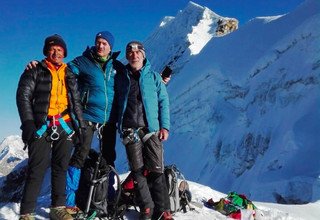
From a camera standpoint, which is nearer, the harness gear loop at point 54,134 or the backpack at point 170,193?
the harness gear loop at point 54,134

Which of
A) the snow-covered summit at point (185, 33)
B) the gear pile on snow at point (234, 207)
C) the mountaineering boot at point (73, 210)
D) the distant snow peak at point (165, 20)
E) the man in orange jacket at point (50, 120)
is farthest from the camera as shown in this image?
the distant snow peak at point (165, 20)

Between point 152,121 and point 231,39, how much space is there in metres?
32.5

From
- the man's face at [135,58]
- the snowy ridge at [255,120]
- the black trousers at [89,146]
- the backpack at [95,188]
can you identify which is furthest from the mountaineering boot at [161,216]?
the man's face at [135,58]

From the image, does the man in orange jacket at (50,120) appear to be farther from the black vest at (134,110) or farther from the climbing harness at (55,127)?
the black vest at (134,110)

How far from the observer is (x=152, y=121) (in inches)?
238

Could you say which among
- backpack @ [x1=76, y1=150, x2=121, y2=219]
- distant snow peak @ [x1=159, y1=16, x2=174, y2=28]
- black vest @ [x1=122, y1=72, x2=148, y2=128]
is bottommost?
backpack @ [x1=76, y1=150, x2=121, y2=219]

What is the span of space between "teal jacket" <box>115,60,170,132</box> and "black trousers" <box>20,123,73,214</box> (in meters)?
0.95

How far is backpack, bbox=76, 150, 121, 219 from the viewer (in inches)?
227

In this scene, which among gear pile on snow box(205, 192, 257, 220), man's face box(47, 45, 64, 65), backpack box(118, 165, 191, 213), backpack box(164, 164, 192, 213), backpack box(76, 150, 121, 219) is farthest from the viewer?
gear pile on snow box(205, 192, 257, 220)

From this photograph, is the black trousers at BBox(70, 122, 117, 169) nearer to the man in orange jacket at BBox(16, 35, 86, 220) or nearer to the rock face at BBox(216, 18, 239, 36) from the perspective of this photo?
the man in orange jacket at BBox(16, 35, 86, 220)

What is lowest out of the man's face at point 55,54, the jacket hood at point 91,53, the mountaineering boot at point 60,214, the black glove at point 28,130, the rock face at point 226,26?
the mountaineering boot at point 60,214

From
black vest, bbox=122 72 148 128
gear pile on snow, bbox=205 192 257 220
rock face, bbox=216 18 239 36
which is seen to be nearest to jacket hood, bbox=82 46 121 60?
black vest, bbox=122 72 148 128

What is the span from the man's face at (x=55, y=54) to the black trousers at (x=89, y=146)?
1008 millimetres

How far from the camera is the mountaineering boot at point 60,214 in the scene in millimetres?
5264
